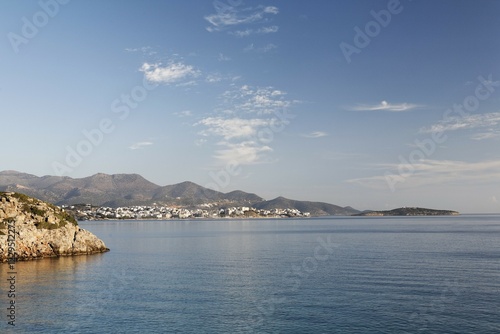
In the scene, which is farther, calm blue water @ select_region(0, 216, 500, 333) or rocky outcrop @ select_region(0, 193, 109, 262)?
rocky outcrop @ select_region(0, 193, 109, 262)

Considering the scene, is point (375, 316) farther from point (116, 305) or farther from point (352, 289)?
point (116, 305)

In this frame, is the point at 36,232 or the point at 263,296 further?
the point at 36,232

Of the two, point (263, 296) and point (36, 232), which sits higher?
point (36, 232)

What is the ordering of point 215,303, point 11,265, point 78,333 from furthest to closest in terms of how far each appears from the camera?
point 11,265
point 215,303
point 78,333

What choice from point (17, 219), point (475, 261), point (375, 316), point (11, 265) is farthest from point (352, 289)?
point (17, 219)

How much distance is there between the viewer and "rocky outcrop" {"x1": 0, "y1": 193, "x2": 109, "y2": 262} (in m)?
101

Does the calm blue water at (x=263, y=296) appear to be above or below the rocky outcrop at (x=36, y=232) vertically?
below

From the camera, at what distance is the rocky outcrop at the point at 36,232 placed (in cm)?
10106

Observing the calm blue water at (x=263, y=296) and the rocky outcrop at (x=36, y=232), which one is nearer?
the calm blue water at (x=263, y=296)

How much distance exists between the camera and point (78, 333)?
42.3 meters

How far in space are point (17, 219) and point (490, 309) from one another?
370ft

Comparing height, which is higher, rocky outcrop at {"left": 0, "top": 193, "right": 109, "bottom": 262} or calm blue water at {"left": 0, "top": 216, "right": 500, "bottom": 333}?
rocky outcrop at {"left": 0, "top": 193, "right": 109, "bottom": 262}

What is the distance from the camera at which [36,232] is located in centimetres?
10775

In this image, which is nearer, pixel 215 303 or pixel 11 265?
pixel 215 303
